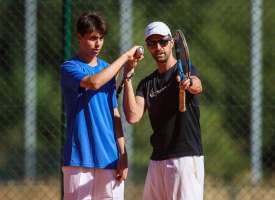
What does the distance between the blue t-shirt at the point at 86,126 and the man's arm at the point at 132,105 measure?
287 millimetres

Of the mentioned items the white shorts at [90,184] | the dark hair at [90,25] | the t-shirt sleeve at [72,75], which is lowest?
the white shorts at [90,184]

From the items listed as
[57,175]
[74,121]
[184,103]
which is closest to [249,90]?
[57,175]

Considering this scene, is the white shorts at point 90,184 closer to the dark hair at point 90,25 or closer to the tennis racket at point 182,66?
the tennis racket at point 182,66

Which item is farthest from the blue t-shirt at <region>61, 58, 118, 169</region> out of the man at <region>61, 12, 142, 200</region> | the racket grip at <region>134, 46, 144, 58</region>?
the racket grip at <region>134, 46, 144, 58</region>

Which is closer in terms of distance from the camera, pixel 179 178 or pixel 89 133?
pixel 89 133

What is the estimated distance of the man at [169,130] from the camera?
525 cm

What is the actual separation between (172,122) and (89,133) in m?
0.63

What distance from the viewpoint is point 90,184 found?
A: 16.3ft

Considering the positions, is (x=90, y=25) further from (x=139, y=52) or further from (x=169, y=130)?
(x=169, y=130)

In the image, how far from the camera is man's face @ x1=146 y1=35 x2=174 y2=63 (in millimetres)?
5316

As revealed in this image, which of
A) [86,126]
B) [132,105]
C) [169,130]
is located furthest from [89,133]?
[169,130]

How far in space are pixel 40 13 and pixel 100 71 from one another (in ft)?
8.81

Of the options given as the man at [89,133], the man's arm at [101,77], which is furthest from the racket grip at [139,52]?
the man's arm at [101,77]

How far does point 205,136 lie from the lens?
746cm
